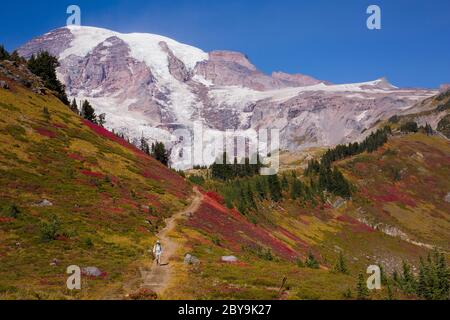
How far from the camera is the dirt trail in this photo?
29594mm

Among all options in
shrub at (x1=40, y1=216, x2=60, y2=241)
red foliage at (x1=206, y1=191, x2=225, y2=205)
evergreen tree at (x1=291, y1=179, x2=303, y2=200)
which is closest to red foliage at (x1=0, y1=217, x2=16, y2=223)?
shrub at (x1=40, y1=216, x2=60, y2=241)

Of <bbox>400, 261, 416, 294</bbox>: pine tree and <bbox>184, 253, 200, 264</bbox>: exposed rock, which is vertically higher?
<bbox>184, 253, 200, 264</bbox>: exposed rock

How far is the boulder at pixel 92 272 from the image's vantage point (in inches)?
1242

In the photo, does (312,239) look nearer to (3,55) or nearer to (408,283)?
(408,283)

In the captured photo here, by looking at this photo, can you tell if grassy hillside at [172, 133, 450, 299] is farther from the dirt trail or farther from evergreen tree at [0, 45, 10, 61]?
evergreen tree at [0, 45, 10, 61]

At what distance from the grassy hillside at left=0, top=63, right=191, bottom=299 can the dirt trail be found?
123 centimetres

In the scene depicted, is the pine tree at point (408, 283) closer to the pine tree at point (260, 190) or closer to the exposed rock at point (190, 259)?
the exposed rock at point (190, 259)

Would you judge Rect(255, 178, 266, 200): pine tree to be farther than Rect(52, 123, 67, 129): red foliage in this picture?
Yes

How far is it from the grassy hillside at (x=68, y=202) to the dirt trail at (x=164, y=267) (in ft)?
4.04

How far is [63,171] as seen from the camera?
60.7 m

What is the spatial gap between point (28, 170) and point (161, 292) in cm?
3651

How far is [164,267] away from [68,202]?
19722mm

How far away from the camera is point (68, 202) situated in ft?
163
